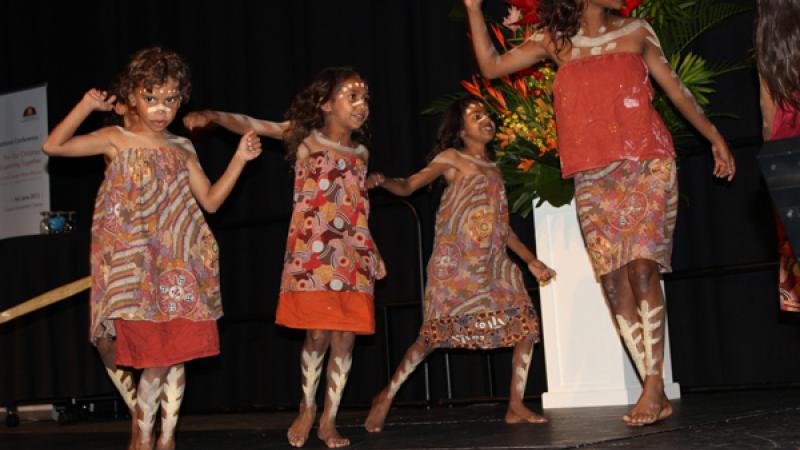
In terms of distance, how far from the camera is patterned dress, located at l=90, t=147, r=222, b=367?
11.3 feet

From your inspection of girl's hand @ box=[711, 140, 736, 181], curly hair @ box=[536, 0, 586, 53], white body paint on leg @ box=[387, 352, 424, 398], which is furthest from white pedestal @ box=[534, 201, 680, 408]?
curly hair @ box=[536, 0, 586, 53]

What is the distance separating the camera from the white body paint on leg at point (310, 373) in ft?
12.9

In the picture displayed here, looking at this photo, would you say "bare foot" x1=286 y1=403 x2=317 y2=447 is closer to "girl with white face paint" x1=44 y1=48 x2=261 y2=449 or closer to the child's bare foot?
"girl with white face paint" x1=44 y1=48 x2=261 y2=449

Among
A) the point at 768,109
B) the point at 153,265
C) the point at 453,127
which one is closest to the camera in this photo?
the point at 768,109

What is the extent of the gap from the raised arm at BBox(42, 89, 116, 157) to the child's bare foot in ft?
6.33

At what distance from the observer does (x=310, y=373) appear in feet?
12.9

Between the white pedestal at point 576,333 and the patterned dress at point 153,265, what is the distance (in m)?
1.92

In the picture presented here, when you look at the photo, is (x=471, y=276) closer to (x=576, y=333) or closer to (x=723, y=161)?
(x=576, y=333)

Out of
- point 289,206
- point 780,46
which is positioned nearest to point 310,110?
point 780,46

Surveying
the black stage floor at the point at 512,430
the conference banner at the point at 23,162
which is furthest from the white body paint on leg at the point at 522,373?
the conference banner at the point at 23,162

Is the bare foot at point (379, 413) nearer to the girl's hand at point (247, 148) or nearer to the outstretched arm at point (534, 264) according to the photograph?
the outstretched arm at point (534, 264)

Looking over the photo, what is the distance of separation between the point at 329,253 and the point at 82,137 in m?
0.95

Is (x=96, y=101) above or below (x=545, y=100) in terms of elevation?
below

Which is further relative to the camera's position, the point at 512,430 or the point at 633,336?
the point at 512,430
